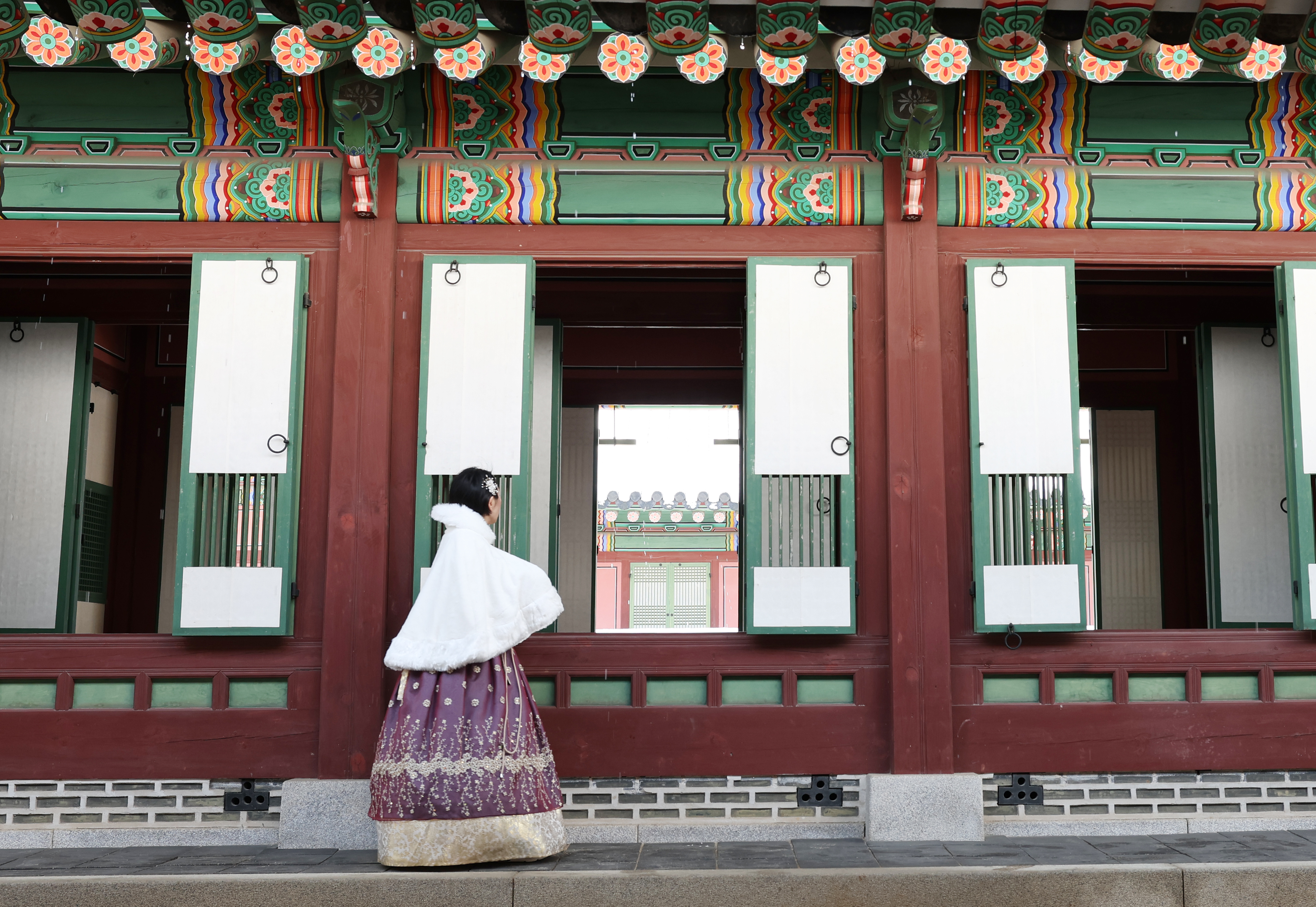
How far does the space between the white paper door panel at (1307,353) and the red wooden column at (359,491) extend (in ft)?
13.6

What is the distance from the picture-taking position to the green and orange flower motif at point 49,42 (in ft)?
15.3

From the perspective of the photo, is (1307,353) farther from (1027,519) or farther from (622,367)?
(622,367)

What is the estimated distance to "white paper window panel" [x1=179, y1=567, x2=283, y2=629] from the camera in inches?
196

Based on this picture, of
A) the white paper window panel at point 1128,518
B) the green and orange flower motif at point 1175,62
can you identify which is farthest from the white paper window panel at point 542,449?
the white paper window panel at point 1128,518

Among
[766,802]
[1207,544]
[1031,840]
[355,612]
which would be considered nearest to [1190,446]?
[1207,544]

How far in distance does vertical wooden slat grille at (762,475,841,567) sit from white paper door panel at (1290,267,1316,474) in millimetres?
2146

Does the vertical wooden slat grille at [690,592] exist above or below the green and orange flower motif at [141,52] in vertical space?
below

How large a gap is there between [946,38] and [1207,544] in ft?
11.5

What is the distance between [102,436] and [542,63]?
468 cm

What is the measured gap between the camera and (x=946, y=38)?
Result: 4762 millimetres

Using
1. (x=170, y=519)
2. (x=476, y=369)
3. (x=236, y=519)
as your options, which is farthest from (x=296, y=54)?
(x=170, y=519)

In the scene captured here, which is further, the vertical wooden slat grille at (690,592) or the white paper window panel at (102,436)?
the vertical wooden slat grille at (690,592)

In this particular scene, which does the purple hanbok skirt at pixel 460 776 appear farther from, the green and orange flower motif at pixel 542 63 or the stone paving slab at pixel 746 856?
the green and orange flower motif at pixel 542 63

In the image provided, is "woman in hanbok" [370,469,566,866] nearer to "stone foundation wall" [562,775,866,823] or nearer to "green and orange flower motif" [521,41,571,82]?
"stone foundation wall" [562,775,866,823]
